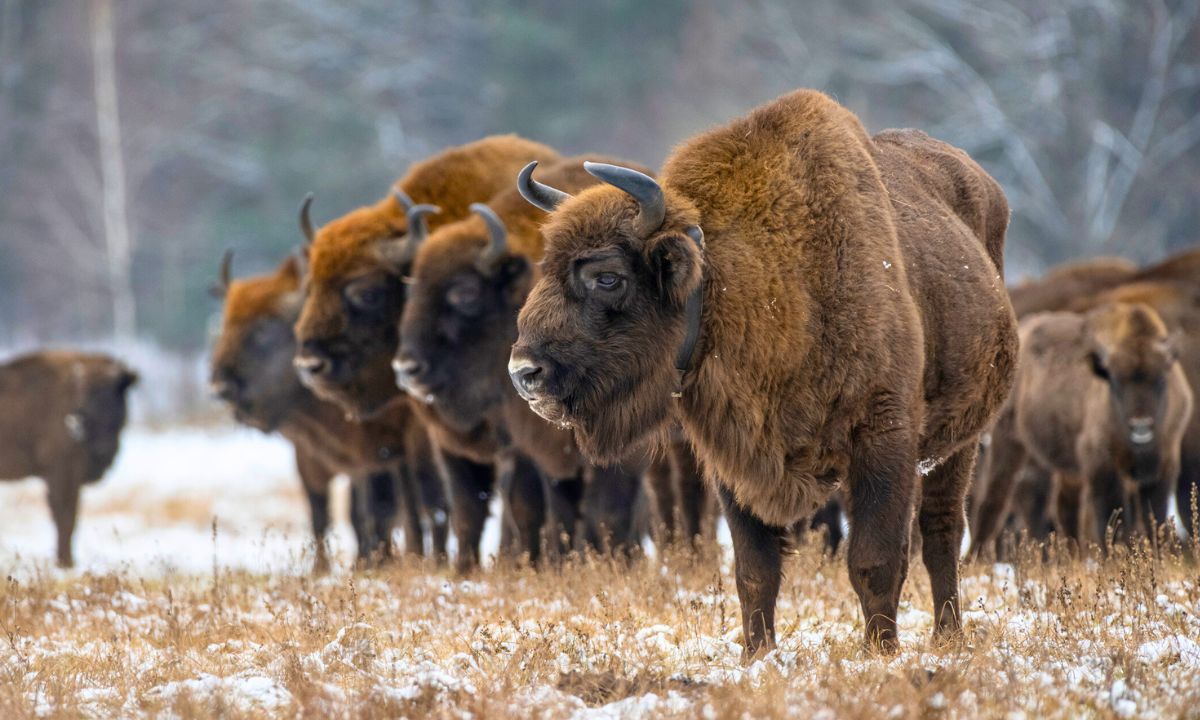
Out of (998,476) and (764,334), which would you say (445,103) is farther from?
(764,334)

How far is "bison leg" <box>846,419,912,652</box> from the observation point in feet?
18.4

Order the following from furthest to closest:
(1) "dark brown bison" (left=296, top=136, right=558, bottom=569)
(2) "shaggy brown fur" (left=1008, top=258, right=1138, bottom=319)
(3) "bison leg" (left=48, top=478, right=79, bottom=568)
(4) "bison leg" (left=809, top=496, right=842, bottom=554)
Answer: (3) "bison leg" (left=48, top=478, right=79, bottom=568) < (2) "shaggy brown fur" (left=1008, top=258, right=1138, bottom=319) < (4) "bison leg" (left=809, top=496, right=842, bottom=554) < (1) "dark brown bison" (left=296, top=136, right=558, bottom=569)

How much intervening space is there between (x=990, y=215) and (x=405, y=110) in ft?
104

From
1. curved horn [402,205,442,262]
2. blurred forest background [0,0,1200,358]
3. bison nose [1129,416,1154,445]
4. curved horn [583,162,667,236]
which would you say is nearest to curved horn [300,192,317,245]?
curved horn [402,205,442,262]

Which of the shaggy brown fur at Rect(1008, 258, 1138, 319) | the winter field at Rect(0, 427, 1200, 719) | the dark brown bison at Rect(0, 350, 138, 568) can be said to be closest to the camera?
the winter field at Rect(0, 427, 1200, 719)

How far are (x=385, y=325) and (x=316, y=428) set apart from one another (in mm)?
1973

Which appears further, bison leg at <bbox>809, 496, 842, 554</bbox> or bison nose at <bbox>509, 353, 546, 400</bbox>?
bison leg at <bbox>809, 496, 842, 554</bbox>

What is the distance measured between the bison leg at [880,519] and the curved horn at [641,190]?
121 cm

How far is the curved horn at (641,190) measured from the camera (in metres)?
5.71

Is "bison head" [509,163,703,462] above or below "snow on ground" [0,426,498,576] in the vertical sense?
above

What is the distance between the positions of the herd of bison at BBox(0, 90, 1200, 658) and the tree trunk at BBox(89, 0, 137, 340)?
2441 centimetres

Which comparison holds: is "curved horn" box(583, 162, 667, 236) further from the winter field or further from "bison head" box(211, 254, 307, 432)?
"bison head" box(211, 254, 307, 432)

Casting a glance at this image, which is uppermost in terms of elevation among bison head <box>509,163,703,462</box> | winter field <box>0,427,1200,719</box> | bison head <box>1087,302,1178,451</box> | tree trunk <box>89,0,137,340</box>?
tree trunk <box>89,0,137,340</box>

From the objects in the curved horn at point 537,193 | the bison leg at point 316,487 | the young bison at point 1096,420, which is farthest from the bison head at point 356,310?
the young bison at point 1096,420
